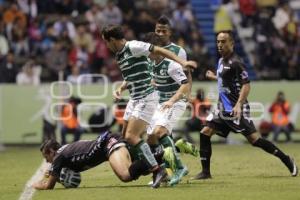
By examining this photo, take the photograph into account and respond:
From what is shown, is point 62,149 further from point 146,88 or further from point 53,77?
point 53,77

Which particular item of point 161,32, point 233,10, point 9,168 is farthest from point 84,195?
point 233,10

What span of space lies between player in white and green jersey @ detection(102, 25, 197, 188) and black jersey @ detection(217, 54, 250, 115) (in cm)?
171

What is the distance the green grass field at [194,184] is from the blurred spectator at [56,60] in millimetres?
7165

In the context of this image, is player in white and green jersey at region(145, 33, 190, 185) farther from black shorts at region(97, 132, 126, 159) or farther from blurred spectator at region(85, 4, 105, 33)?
blurred spectator at region(85, 4, 105, 33)

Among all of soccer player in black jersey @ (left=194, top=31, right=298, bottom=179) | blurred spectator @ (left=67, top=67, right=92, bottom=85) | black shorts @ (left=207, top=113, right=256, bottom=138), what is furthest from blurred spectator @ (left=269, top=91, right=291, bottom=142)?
black shorts @ (left=207, top=113, right=256, bottom=138)

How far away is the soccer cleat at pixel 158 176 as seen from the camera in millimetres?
13609

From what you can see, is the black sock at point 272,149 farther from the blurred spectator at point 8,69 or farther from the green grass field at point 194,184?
the blurred spectator at point 8,69

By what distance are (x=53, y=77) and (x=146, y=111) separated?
14147 mm

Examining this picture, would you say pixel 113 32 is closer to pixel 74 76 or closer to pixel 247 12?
pixel 74 76

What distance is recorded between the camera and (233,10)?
31.3 m

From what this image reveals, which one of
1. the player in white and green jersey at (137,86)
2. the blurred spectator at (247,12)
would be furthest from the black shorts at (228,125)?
the blurred spectator at (247,12)

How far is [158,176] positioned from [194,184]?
3.20ft

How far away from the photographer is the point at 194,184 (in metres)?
14.4

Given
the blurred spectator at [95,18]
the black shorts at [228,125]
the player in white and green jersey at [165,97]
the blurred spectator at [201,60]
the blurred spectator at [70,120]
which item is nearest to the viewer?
the player in white and green jersey at [165,97]
